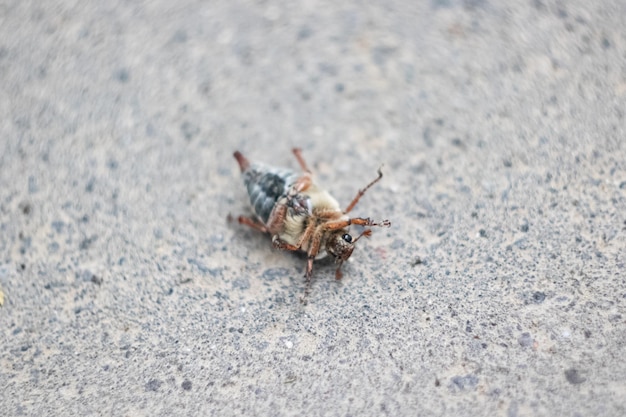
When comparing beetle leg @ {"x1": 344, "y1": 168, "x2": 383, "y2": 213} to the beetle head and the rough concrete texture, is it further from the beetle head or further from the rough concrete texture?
the beetle head

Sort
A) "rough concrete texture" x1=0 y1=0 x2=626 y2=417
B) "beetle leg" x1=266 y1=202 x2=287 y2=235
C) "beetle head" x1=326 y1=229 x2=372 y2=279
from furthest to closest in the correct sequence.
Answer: "beetle leg" x1=266 y1=202 x2=287 y2=235 < "beetle head" x1=326 y1=229 x2=372 y2=279 < "rough concrete texture" x1=0 y1=0 x2=626 y2=417

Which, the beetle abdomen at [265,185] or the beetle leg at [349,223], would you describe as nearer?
the beetle leg at [349,223]

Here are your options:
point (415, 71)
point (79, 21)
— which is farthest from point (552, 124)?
point (79, 21)

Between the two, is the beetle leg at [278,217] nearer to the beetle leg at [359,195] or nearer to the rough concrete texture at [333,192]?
the rough concrete texture at [333,192]

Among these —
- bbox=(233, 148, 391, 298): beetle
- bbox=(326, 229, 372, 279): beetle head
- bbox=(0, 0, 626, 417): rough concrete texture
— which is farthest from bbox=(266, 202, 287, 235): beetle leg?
bbox=(326, 229, 372, 279): beetle head

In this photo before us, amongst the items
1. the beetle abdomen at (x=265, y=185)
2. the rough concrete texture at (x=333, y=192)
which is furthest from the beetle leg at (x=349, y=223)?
the beetle abdomen at (x=265, y=185)

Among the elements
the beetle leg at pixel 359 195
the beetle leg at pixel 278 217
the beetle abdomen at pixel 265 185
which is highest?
the beetle abdomen at pixel 265 185

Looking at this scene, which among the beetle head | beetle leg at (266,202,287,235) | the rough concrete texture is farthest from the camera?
beetle leg at (266,202,287,235)

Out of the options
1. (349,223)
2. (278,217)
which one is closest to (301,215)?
(278,217)
